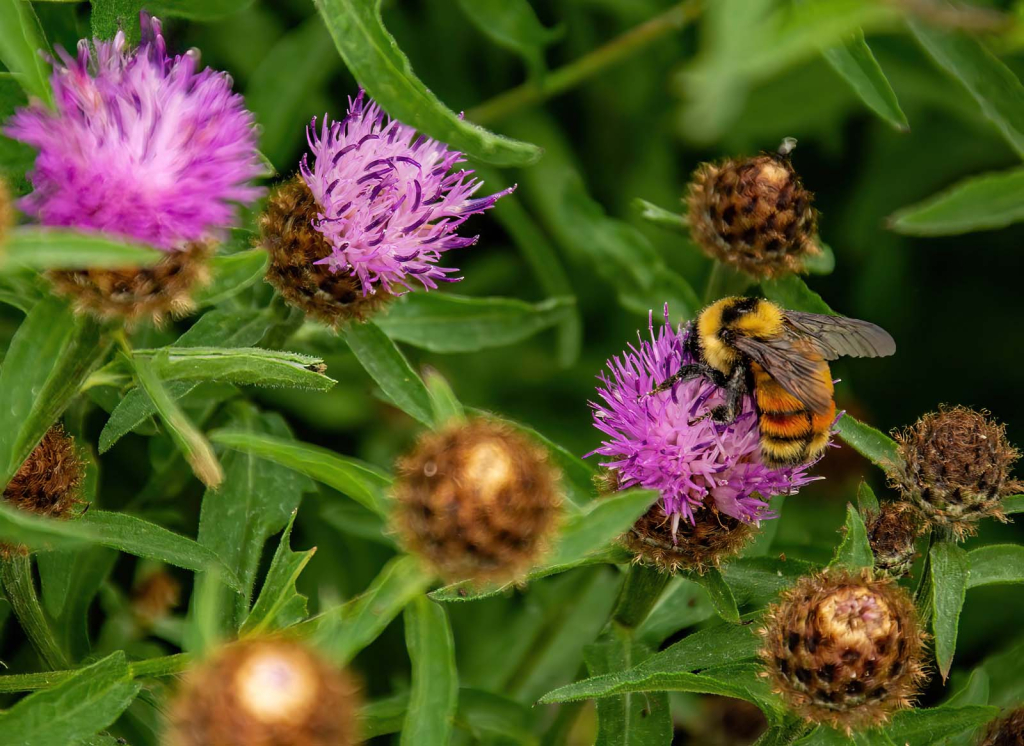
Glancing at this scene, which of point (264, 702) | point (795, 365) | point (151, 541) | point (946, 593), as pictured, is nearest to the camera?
point (264, 702)

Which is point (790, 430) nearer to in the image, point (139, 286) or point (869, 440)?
point (869, 440)

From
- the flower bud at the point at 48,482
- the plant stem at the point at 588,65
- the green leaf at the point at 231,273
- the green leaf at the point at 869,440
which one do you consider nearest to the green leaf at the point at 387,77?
the green leaf at the point at 231,273

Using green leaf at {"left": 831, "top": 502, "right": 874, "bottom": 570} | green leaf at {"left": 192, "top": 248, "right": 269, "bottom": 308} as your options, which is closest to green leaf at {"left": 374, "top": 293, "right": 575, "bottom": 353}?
green leaf at {"left": 192, "top": 248, "right": 269, "bottom": 308}

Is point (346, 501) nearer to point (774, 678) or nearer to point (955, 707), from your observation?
point (774, 678)

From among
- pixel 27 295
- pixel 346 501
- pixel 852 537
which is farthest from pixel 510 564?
pixel 346 501

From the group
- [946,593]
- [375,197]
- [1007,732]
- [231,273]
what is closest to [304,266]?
[375,197]

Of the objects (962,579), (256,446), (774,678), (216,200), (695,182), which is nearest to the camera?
(256,446)
